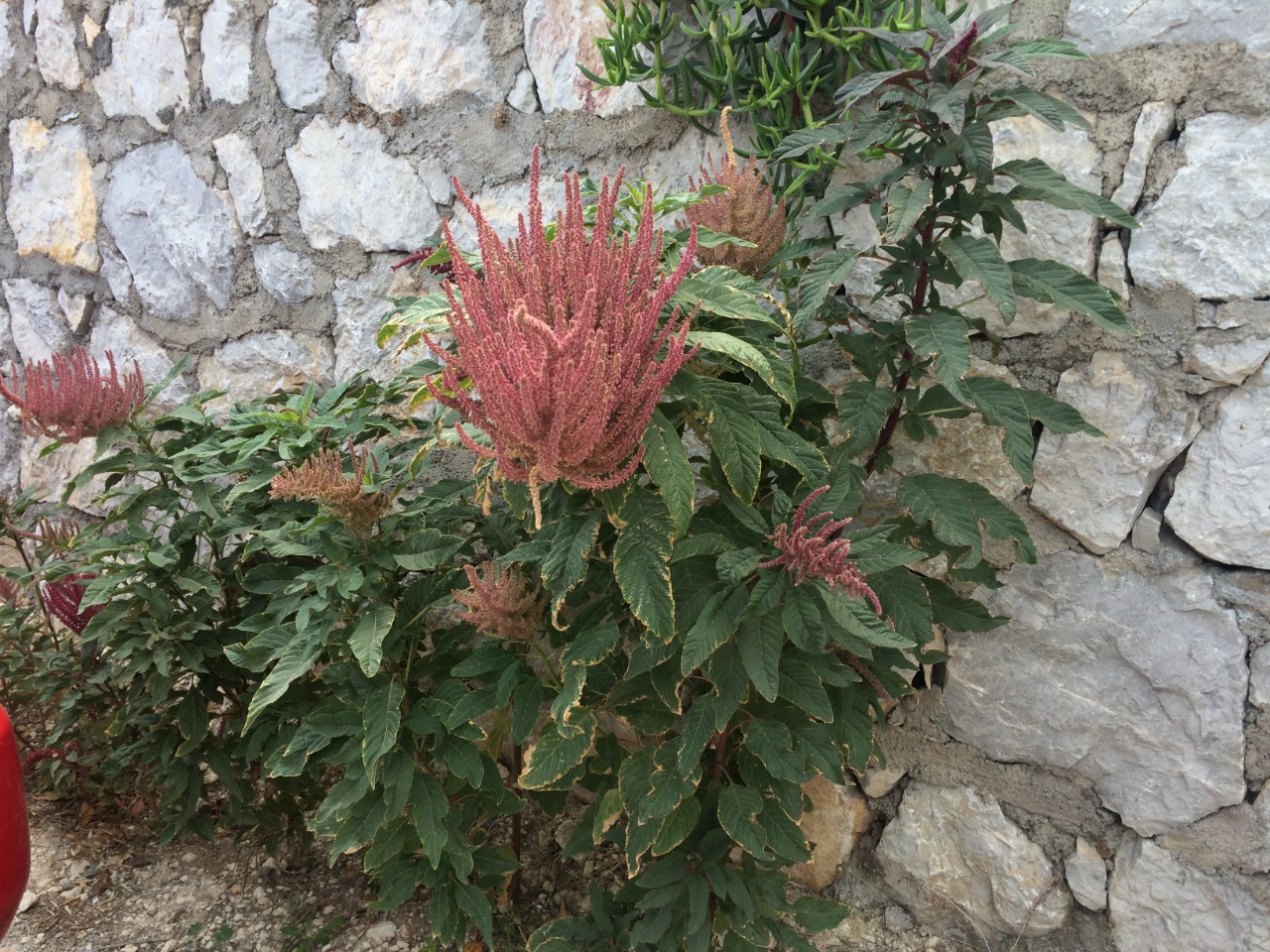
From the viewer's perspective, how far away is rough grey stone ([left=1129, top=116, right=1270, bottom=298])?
143cm

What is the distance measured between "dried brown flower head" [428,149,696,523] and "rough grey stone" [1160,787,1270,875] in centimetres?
130

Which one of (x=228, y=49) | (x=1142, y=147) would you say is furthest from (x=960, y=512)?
(x=228, y=49)

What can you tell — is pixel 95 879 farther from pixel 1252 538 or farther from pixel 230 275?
pixel 1252 538

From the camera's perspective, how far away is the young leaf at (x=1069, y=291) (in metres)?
1.33

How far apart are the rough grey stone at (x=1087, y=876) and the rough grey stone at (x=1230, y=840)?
0.42ft

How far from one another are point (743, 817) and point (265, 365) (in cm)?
187

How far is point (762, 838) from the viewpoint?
4.68 feet

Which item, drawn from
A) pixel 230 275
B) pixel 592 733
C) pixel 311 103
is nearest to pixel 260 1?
pixel 311 103

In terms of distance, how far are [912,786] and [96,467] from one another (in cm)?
179

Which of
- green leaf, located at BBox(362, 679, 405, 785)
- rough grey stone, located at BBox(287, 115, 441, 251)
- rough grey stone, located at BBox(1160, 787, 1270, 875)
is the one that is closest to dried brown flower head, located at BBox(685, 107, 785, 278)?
green leaf, located at BBox(362, 679, 405, 785)

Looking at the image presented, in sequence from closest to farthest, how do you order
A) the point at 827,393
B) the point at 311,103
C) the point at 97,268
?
the point at 827,393 < the point at 311,103 < the point at 97,268

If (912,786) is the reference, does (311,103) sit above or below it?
above

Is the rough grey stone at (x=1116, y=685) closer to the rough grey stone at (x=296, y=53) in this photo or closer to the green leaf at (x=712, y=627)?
the green leaf at (x=712, y=627)

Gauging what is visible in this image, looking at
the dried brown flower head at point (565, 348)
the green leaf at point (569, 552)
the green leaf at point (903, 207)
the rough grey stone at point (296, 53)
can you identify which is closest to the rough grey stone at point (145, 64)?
the rough grey stone at point (296, 53)
